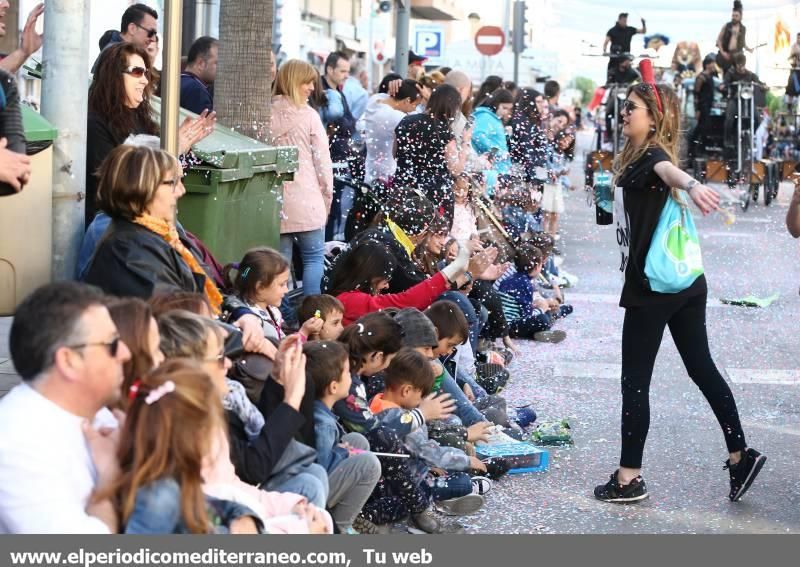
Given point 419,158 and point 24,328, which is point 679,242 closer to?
point 24,328

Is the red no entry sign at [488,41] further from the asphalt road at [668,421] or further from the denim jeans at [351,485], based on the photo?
the denim jeans at [351,485]

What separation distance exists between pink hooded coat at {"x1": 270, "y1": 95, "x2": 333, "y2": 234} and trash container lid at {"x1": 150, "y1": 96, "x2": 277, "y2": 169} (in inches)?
20.7

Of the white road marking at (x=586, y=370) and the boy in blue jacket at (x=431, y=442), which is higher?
the boy in blue jacket at (x=431, y=442)

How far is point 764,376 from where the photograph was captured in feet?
30.3

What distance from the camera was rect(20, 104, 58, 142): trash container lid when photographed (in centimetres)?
548

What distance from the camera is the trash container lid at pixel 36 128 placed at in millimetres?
5484

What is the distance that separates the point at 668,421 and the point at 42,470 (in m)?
5.09

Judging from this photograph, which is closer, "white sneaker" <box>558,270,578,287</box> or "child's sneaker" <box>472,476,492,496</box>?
"child's sneaker" <box>472,476,492,496</box>

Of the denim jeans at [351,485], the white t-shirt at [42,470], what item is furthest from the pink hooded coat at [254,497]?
the denim jeans at [351,485]

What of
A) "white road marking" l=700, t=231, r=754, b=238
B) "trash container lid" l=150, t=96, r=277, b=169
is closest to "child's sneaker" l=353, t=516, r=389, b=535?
"trash container lid" l=150, t=96, r=277, b=169

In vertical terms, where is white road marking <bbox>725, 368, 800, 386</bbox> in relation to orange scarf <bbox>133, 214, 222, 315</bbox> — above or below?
below

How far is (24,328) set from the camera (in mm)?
3502

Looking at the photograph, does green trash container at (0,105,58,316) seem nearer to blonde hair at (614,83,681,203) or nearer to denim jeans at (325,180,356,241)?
blonde hair at (614,83,681,203)

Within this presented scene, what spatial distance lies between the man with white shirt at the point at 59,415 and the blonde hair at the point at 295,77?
572 cm
